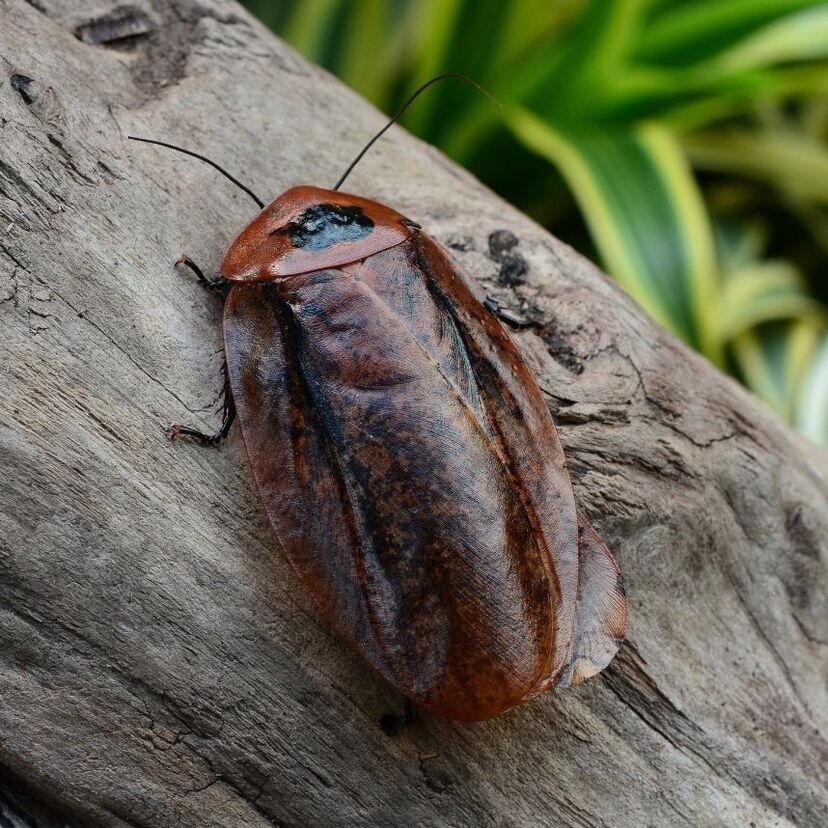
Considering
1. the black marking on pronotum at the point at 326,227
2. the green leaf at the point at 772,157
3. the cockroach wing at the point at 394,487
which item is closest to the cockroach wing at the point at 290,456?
the cockroach wing at the point at 394,487

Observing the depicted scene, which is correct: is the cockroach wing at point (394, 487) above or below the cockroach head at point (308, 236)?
below

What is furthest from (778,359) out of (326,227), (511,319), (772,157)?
(326,227)

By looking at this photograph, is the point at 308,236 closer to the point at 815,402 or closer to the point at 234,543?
the point at 234,543

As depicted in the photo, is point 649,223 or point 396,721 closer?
point 396,721

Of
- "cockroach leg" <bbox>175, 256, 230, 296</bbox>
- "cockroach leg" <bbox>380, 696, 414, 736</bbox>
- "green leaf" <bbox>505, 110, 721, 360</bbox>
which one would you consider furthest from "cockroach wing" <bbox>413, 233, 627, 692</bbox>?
"green leaf" <bbox>505, 110, 721, 360</bbox>

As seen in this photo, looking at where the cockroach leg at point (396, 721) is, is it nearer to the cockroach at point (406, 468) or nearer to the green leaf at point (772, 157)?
the cockroach at point (406, 468)

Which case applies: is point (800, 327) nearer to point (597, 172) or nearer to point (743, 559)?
point (597, 172)

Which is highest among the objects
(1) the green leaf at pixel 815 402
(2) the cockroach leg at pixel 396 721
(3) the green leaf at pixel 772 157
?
(3) the green leaf at pixel 772 157

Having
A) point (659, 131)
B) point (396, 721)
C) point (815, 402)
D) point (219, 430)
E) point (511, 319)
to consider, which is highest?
point (659, 131)
